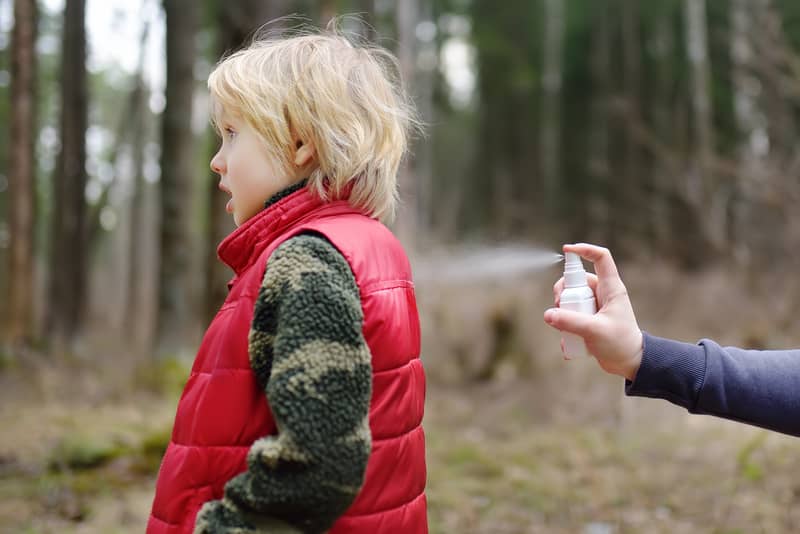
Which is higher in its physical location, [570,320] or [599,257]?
[599,257]

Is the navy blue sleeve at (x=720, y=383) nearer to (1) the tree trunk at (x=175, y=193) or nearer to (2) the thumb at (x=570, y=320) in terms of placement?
(2) the thumb at (x=570, y=320)

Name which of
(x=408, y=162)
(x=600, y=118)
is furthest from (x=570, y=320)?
(x=600, y=118)

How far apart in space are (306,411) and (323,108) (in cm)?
62

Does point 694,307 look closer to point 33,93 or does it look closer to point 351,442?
point 33,93

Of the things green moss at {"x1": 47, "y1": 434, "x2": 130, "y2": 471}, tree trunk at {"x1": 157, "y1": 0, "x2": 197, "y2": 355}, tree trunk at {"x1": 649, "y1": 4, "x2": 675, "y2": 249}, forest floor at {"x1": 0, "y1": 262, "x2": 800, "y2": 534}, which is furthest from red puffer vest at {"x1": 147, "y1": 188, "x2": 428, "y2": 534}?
tree trunk at {"x1": 649, "y1": 4, "x2": 675, "y2": 249}

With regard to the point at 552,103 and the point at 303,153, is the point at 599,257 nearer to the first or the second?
the point at 303,153

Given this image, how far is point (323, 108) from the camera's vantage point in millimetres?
1599

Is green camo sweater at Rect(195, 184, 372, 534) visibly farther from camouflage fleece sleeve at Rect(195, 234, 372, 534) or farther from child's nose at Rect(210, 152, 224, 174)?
child's nose at Rect(210, 152, 224, 174)

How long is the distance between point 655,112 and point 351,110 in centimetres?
2287

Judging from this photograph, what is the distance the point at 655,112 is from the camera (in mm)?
22875

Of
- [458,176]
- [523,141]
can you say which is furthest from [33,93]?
[458,176]

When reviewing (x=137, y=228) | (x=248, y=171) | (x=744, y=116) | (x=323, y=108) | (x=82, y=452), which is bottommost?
(x=82, y=452)

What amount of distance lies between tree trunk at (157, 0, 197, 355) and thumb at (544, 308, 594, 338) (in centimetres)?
634

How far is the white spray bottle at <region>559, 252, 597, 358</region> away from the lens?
1.59 m
